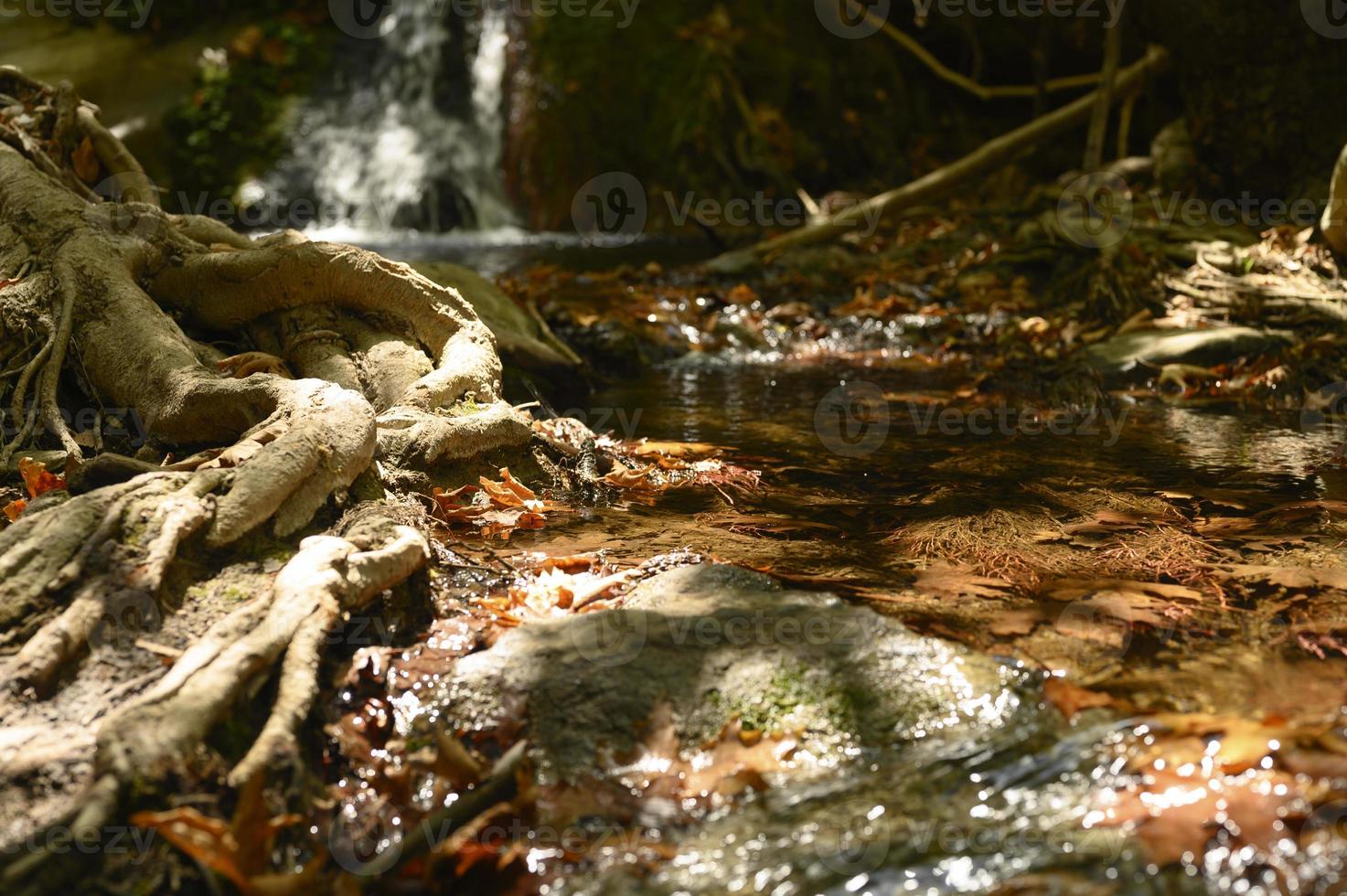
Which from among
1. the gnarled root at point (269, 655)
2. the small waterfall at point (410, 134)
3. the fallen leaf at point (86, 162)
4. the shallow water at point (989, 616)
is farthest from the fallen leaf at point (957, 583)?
the small waterfall at point (410, 134)

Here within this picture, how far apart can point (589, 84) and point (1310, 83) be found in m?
8.39

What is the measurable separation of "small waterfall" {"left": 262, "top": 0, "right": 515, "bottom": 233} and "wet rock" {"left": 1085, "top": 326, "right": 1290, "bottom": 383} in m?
8.90

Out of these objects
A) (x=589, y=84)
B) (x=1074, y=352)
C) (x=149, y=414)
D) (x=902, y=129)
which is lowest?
(x=1074, y=352)

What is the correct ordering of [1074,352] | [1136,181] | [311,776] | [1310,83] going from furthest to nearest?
[1136,181] < [1310,83] < [1074,352] < [311,776]

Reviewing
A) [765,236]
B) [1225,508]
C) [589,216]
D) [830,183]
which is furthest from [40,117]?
[830,183]

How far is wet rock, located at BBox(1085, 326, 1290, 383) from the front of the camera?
621 cm

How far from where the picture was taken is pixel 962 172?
403 inches

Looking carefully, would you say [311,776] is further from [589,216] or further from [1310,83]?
[589,216]

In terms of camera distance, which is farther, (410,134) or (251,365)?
(410,134)

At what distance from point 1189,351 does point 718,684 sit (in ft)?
16.6

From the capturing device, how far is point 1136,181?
31.7ft

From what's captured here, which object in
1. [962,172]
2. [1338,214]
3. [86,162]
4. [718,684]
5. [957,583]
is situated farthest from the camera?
[962,172]

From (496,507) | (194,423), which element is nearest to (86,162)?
(194,423)

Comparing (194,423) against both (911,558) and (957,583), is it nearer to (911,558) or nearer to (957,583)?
(911,558)
